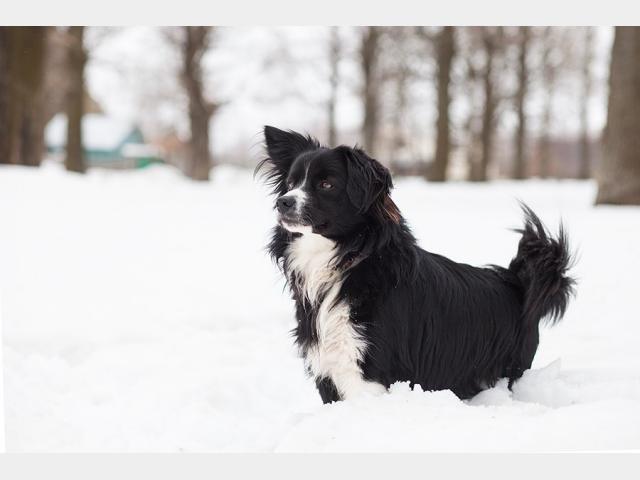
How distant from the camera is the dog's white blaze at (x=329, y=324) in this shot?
3182mm

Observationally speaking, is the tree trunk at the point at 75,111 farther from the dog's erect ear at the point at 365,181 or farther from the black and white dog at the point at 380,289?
the dog's erect ear at the point at 365,181

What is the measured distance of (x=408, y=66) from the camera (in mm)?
5680

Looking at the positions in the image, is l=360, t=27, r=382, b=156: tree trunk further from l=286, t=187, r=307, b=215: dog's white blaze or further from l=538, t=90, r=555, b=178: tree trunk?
l=286, t=187, r=307, b=215: dog's white blaze

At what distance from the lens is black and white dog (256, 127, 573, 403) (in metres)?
3.17

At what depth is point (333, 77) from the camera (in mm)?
5121

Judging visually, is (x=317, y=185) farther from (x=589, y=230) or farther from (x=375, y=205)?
(x=589, y=230)

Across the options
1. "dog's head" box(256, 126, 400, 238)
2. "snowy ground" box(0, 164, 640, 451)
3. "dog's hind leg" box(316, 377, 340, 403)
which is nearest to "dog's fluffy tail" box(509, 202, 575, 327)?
"snowy ground" box(0, 164, 640, 451)

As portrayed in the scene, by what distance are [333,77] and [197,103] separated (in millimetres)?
1245

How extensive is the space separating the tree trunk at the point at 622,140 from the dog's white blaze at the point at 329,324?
3045mm

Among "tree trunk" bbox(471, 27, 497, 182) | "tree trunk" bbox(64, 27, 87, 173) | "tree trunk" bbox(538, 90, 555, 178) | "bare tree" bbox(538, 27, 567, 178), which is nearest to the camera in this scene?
"bare tree" bbox(538, 27, 567, 178)

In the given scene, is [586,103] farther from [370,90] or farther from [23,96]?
[23,96]

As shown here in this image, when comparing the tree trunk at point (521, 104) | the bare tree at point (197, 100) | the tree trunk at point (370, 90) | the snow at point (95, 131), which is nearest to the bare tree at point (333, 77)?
the tree trunk at point (370, 90)

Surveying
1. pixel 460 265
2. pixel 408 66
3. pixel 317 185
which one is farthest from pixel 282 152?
pixel 408 66

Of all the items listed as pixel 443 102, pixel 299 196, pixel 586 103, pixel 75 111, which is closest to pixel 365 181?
pixel 299 196
